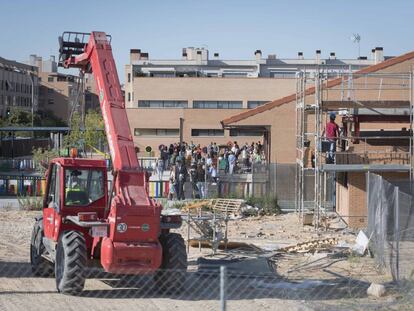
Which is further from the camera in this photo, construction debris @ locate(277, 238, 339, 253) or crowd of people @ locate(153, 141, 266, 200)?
crowd of people @ locate(153, 141, 266, 200)

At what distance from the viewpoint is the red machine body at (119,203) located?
1264 centimetres

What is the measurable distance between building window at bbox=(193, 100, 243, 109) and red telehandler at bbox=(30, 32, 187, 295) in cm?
5255

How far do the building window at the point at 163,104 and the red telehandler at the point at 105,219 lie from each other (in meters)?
52.3

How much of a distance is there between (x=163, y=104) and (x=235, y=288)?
55552mm

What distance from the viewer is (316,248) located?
19.1 m

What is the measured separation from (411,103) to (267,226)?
20.4ft

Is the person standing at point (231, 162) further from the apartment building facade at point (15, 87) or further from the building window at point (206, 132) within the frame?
the apartment building facade at point (15, 87)

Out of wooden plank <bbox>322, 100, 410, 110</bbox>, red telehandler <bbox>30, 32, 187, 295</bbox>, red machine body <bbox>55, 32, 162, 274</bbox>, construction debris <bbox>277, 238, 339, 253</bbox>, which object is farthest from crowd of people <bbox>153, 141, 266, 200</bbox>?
red machine body <bbox>55, 32, 162, 274</bbox>

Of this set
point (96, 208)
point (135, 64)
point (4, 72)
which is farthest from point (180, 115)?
point (96, 208)

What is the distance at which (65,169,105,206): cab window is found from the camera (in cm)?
1430

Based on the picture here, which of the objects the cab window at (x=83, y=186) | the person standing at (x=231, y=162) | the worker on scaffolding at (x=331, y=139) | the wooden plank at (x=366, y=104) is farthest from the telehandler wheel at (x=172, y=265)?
the person standing at (x=231, y=162)

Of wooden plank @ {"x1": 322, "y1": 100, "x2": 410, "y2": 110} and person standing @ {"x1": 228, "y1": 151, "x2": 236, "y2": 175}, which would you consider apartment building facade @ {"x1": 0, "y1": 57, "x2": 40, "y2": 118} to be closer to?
person standing @ {"x1": 228, "y1": 151, "x2": 236, "y2": 175}

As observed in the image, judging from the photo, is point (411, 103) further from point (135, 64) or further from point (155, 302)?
point (135, 64)

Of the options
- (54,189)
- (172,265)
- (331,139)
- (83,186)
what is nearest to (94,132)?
(331,139)
